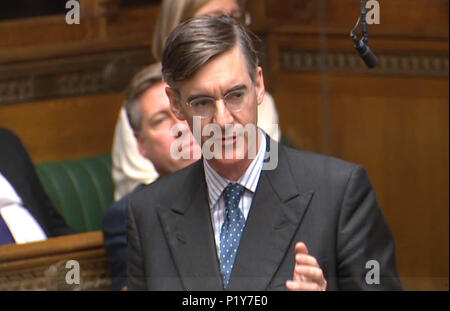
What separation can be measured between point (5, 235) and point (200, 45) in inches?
26.0

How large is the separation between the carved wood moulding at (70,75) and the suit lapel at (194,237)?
1303mm

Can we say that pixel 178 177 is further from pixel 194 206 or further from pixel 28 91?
pixel 28 91

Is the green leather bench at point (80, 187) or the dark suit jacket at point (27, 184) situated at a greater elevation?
the dark suit jacket at point (27, 184)

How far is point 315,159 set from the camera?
1414 millimetres

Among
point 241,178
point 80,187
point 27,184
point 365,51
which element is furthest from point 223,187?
point 80,187

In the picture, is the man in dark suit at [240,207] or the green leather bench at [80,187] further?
the green leather bench at [80,187]

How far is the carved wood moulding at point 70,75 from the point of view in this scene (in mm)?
2662

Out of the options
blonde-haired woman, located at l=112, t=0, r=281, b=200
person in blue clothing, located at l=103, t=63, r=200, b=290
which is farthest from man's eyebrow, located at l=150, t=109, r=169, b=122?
blonde-haired woman, located at l=112, t=0, r=281, b=200

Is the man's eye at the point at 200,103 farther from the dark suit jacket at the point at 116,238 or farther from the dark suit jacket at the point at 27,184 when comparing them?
the dark suit jacket at the point at 27,184

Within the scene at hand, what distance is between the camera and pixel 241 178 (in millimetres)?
1366

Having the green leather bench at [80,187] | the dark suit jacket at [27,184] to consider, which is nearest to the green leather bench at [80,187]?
the green leather bench at [80,187]

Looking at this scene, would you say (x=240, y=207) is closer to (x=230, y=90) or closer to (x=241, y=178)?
(x=241, y=178)
